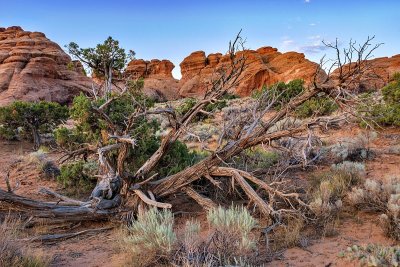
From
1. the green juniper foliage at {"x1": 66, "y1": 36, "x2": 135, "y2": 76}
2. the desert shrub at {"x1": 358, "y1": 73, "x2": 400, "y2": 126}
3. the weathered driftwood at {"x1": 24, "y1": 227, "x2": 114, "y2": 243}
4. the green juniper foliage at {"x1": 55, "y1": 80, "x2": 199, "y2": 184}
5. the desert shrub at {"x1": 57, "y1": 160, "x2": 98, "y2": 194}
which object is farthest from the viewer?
the desert shrub at {"x1": 358, "y1": 73, "x2": 400, "y2": 126}

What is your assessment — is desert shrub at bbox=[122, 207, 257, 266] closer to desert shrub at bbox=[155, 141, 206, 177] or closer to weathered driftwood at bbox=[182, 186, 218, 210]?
weathered driftwood at bbox=[182, 186, 218, 210]

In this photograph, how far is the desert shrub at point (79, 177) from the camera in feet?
23.6

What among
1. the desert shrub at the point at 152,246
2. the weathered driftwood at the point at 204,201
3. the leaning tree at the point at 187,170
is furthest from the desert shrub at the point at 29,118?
the desert shrub at the point at 152,246

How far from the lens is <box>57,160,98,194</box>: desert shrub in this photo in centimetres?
719

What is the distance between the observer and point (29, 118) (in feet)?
45.7

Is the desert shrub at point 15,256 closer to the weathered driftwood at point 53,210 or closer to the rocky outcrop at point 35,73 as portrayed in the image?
the weathered driftwood at point 53,210

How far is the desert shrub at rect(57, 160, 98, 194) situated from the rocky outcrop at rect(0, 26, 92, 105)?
762 inches

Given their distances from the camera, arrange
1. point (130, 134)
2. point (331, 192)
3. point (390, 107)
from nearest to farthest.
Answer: point (331, 192)
point (130, 134)
point (390, 107)

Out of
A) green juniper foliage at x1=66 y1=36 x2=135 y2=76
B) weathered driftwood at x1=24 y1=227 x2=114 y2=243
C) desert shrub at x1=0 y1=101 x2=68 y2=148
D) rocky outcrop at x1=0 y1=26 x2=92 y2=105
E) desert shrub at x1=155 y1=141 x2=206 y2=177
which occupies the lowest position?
weathered driftwood at x1=24 y1=227 x2=114 y2=243

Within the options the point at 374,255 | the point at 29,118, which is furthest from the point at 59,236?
the point at 29,118

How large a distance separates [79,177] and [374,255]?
5.71m

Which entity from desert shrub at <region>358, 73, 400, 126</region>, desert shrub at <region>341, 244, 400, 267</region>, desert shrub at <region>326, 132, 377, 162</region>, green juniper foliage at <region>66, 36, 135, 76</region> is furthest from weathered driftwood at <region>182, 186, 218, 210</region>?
desert shrub at <region>358, 73, 400, 126</region>

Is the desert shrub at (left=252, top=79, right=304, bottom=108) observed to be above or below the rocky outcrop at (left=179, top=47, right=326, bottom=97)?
below

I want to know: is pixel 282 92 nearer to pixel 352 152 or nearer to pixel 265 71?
pixel 352 152
